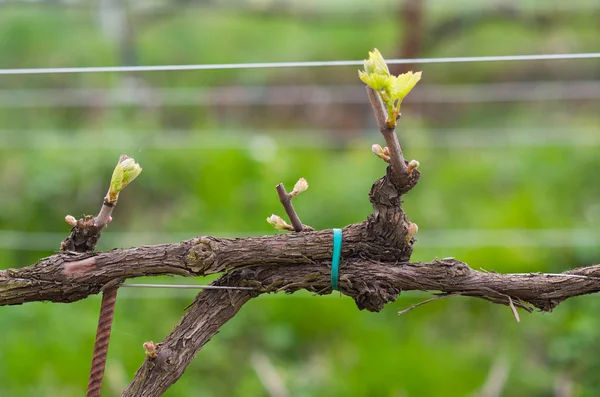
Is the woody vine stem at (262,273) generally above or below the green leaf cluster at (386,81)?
below

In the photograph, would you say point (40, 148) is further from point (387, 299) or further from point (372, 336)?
point (387, 299)

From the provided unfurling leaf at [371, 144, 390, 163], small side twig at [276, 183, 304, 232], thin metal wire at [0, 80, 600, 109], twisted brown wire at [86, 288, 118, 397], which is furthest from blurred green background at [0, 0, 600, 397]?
unfurling leaf at [371, 144, 390, 163]

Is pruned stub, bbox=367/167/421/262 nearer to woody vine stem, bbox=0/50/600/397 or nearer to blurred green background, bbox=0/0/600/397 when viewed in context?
woody vine stem, bbox=0/50/600/397

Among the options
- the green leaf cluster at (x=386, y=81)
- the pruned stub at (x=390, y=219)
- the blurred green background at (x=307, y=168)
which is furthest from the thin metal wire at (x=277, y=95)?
the green leaf cluster at (x=386, y=81)

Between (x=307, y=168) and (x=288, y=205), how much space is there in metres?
2.72

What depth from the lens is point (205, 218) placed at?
140 inches

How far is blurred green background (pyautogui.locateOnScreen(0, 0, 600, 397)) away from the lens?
9.27ft

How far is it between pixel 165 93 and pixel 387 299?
12.6 ft

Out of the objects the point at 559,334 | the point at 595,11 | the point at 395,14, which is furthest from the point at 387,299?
the point at 595,11

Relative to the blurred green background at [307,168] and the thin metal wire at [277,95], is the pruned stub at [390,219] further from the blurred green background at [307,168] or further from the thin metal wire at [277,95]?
the thin metal wire at [277,95]

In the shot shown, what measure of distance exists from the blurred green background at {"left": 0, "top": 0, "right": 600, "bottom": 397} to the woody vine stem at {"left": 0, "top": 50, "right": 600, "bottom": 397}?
1.62ft

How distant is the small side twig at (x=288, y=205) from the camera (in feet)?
3.68

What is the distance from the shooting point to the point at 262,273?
3.89ft

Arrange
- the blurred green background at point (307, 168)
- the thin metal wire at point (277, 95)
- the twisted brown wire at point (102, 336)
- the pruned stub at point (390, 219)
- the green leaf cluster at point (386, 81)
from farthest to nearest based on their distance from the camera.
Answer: the thin metal wire at point (277, 95) < the blurred green background at point (307, 168) < the twisted brown wire at point (102, 336) < the pruned stub at point (390, 219) < the green leaf cluster at point (386, 81)
